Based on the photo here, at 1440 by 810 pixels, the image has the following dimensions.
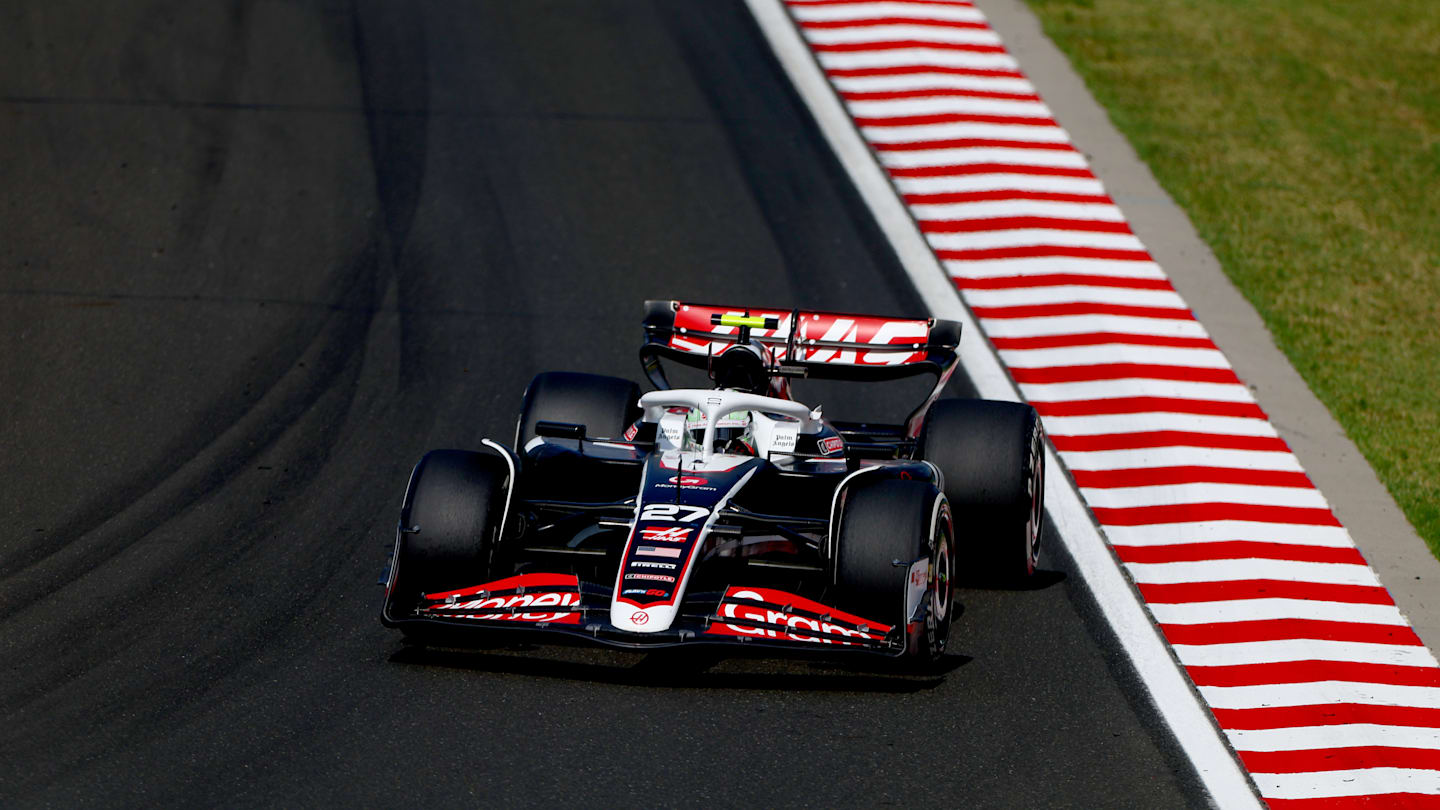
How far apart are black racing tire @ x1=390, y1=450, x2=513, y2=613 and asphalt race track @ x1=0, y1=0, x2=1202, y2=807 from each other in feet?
1.28

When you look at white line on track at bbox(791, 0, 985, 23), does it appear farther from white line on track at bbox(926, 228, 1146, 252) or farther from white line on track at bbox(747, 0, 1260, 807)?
white line on track at bbox(926, 228, 1146, 252)

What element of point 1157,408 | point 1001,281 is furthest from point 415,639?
point 1001,281

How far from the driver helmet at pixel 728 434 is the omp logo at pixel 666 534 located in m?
0.95

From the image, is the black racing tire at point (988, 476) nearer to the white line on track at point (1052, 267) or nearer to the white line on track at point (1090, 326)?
the white line on track at point (1090, 326)

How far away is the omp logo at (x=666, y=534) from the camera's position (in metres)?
7.65

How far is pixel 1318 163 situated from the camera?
15633 millimetres

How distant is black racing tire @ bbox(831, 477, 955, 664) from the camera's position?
7.64 m

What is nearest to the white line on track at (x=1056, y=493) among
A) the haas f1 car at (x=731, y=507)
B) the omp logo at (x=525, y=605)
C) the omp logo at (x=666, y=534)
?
the haas f1 car at (x=731, y=507)

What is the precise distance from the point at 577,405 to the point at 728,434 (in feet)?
3.38

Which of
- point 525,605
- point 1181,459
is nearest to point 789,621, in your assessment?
point 525,605

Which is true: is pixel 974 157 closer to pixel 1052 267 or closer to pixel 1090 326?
pixel 1052 267

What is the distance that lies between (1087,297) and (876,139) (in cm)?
297

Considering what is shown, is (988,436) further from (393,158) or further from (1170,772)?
(393,158)

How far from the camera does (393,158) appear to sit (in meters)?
14.8
